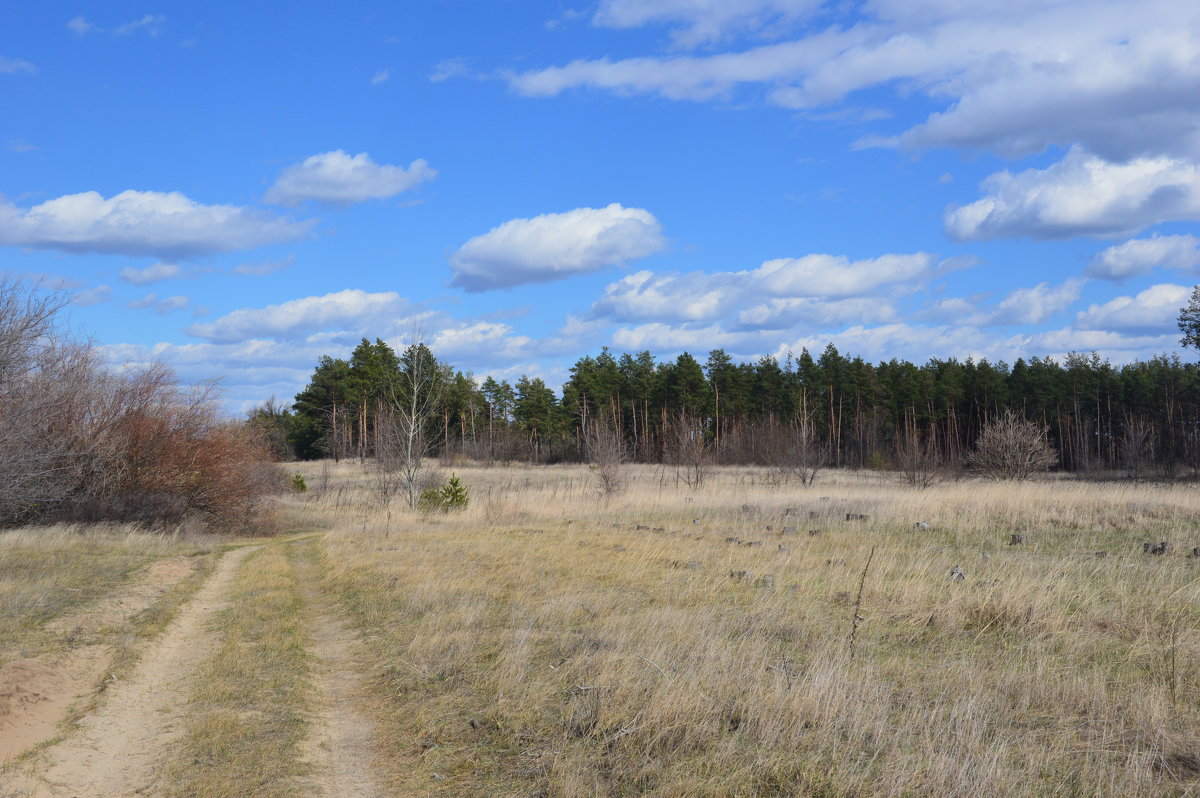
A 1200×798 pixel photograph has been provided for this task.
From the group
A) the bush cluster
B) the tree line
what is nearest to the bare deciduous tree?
the bush cluster

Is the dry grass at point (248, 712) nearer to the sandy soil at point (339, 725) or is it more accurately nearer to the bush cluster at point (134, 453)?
the sandy soil at point (339, 725)

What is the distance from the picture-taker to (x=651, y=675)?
251 inches

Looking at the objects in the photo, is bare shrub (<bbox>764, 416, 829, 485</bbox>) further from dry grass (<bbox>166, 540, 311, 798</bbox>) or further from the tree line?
dry grass (<bbox>166, 540, 311, 798</bbox>)

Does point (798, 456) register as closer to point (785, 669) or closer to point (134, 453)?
point (134, 453)

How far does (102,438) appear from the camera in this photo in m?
22.6

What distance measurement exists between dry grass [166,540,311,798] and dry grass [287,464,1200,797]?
741 millimetres

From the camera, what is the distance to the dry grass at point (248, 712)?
5234 millimetres

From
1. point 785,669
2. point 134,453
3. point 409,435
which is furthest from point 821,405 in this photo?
point 785,669

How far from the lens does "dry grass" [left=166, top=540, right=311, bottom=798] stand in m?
5.23

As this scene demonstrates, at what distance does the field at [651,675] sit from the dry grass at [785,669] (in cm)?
3

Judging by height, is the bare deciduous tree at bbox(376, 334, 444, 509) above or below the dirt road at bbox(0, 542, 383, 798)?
above

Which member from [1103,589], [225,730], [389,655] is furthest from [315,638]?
[1103,589]

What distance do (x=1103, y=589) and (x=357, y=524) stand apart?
2117 centimetres

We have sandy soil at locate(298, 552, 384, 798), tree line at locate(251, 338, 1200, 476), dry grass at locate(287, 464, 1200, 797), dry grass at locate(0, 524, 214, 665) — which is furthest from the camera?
tree line at locate(251, 338, 1200, 476)
